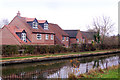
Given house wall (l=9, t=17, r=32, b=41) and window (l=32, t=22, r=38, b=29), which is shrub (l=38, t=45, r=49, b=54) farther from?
window (l=32, t=22, r=38, b=29)

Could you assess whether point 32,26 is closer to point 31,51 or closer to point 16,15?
point 16,15

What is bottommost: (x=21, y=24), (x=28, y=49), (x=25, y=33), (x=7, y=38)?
(x=28, y=49)

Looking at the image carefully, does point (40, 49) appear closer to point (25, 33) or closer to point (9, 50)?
point (9, 50)

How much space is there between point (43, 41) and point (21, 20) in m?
7.51

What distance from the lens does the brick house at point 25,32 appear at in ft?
120

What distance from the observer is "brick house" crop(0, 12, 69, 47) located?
120 ft

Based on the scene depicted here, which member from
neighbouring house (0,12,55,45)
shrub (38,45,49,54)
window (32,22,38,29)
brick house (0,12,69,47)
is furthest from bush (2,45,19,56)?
window (32,22,38,29)

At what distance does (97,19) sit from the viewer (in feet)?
A: 209

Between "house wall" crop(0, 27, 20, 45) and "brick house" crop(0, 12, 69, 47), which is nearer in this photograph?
"house wall" crop(0, 27, 20, 45)

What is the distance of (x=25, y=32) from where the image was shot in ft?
127

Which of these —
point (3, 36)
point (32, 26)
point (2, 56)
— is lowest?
point (2, 56)

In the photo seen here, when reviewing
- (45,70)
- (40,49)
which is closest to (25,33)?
(40,49)

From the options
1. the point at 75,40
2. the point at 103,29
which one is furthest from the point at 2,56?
the point at 103,29

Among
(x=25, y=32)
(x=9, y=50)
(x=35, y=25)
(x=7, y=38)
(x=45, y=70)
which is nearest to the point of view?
(x=45, y=70)
